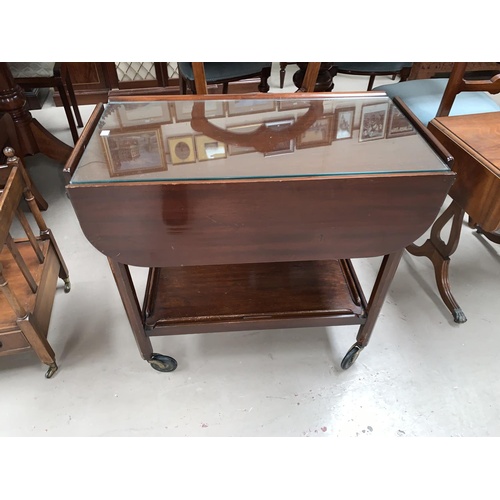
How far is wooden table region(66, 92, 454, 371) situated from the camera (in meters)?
0.82

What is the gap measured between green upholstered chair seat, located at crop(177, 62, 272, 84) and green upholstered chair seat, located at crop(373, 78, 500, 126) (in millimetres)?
706

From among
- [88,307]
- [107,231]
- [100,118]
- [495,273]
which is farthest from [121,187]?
[495,273]

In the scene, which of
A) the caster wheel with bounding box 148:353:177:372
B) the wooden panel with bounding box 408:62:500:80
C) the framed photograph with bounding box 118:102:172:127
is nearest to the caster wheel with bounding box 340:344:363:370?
the caster wheel with bounding box 148:353:177:372

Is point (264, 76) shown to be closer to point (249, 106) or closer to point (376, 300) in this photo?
point (249, 106)

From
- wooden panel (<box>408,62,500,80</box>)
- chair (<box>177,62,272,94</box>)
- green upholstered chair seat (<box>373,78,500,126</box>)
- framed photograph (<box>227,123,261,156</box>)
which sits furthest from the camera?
wooden panel (<box>408,62,500,80</box>)

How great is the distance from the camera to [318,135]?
3.22 ft

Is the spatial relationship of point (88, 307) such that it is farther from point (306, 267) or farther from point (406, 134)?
point (406, 134)

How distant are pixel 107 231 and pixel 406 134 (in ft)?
2.47

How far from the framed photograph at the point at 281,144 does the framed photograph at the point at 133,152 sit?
25cm

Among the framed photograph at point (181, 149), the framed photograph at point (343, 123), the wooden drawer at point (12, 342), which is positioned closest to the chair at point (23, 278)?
the wooden drawer at point (12, 342)

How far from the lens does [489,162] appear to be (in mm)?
1088

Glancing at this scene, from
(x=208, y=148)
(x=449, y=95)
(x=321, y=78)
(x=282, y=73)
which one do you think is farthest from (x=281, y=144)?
(x=282, y=73)

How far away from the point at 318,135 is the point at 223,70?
47.5 inches

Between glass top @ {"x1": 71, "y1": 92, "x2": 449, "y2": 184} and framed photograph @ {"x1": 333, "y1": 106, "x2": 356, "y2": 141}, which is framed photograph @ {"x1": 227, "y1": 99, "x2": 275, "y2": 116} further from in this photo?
framed photograph @ {"x1": 333, "y1": 106, "x2": 356, "y2": 141}
